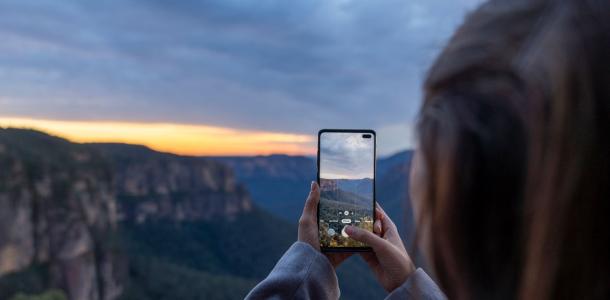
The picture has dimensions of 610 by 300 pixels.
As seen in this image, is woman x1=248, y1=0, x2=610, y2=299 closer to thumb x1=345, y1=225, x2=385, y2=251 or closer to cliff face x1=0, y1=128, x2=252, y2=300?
thumb x1=345, y1=225, x2=385, y2=251

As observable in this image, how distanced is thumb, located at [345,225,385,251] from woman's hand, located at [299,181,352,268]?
35 mm

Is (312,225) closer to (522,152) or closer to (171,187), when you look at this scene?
(522,152)

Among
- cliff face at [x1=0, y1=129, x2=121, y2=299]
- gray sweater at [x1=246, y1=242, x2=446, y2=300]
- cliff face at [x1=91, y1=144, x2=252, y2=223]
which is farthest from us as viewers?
cliff face at [x1=91, y1=144, x2=252, y2=223]

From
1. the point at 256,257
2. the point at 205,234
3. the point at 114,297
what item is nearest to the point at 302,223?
the point at 114,297

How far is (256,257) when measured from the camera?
3206 cm

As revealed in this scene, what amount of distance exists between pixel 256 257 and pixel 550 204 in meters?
32.2

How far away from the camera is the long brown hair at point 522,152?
407 mm

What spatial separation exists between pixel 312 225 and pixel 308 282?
0.17m

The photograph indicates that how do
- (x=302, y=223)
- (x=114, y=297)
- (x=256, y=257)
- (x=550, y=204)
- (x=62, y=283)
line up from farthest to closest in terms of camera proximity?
1. (x=256, y=257)
2. (x=114, y=297)
3. (x=62, y=283)
4. (x=302, y=223)
5. (x=550, y=204)

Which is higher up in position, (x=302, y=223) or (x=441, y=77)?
(x=441, y=77)

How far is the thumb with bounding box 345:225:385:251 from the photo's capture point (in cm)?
90

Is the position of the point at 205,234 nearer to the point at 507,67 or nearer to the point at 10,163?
the point at 10,163

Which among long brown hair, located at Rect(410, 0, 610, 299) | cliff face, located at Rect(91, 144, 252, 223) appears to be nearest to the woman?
long brown hair, located at Rect(410, 0, 610, 299)

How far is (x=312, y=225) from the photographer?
94cm
